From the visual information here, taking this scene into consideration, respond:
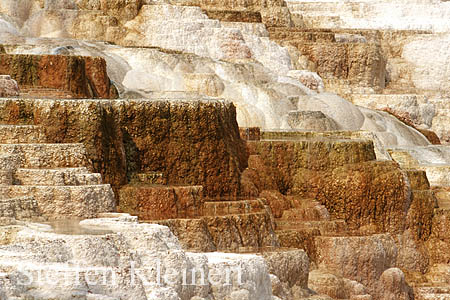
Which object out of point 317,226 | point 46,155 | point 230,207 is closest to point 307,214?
point 317,226

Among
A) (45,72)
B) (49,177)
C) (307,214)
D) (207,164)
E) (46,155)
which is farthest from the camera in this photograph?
(45,72)

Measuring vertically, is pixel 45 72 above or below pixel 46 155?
above

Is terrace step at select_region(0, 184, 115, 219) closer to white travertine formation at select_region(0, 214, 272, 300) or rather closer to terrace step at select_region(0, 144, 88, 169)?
white travertine formation at select_region(0, 214, 272, 300)

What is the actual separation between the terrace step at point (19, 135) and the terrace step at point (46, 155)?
57 cm

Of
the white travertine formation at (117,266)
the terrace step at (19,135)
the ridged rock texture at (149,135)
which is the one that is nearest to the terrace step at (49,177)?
the white travertine formation at (117,266)

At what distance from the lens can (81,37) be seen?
30172 millimetres

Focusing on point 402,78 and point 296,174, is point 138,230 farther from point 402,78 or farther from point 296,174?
point 402,78

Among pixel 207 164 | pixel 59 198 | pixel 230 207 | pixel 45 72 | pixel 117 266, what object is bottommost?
pixel 117 266

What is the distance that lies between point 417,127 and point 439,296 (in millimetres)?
12441

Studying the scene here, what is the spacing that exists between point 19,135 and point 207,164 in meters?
3.34

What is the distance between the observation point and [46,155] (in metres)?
13.4

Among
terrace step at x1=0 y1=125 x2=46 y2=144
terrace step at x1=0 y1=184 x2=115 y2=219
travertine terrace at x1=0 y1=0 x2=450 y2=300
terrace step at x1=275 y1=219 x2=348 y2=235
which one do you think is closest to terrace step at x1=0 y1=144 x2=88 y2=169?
travertine terrace at x1=0 y1=0 x2=450 y2=300

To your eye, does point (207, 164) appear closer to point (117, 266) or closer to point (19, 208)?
point (19, 208)

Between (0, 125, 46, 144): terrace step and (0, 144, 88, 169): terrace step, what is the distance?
1.88 feet
